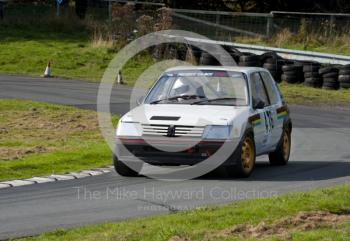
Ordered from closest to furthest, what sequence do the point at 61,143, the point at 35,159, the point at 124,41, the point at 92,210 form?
the point at 92,210, the point at 35,159, the point at 61,143, the point at 124,41

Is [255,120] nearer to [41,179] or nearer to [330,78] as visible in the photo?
[41,179]

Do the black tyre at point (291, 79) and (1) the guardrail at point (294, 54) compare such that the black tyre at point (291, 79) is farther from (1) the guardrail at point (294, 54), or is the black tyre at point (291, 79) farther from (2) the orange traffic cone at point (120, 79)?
(2) the orange traffic cone at point (120, 79)

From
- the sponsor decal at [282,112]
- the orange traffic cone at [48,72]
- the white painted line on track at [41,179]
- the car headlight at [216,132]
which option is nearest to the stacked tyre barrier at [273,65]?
the orange traffic cone at [48,72]

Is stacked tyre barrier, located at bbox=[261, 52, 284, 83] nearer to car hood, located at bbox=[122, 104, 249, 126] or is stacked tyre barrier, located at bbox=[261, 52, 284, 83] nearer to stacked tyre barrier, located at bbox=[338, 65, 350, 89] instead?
stacked tyre barrier, located at bbox=[338, 65, 350, 89]

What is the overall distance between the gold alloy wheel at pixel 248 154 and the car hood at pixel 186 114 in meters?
0.42

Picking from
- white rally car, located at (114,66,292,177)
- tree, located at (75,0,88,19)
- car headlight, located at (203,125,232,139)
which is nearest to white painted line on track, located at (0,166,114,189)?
white rally car, located at (114,66,292,177)

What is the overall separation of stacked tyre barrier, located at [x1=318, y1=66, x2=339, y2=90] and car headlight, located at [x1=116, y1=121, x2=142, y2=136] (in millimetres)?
18421

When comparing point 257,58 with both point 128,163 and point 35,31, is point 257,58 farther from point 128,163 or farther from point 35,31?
point 128,163

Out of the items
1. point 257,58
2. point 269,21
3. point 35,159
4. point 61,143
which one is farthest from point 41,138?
point 269,21

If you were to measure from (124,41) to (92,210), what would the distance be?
2687cm

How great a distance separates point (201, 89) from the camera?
1445 cm

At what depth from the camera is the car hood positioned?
13258mm

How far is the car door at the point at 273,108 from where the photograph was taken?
1505cm

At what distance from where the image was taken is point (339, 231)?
8.80 meters
